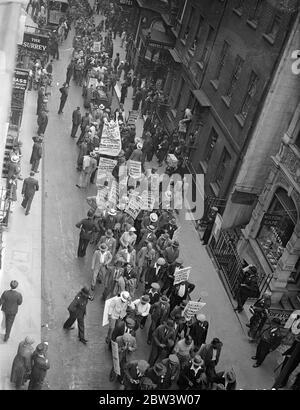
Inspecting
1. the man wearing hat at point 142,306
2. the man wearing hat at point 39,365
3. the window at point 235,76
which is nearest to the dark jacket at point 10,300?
the man wearing hat at point 39,365

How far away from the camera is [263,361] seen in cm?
1523

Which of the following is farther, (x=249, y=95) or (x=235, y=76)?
(x=235, y=76)

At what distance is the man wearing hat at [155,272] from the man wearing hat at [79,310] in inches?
104

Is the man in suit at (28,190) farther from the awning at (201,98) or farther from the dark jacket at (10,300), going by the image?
the awning at (201,98)

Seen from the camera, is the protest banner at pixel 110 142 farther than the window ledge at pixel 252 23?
Yes

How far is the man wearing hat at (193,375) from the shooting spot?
12.1 meters

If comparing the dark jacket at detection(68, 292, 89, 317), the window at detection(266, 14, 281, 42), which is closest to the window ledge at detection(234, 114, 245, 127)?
the window at detection(266, 14, 281, 42)

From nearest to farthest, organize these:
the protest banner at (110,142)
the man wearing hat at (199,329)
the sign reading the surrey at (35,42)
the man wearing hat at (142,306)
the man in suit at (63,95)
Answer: the man wearing hat at (142,306) → the man wearing hat at (199,329) → the sign reading the surrey at (35,42) → the protest banner at (110,142) → the man in suit at (63,95)

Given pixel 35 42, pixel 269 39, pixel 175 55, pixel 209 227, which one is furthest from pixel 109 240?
pixel 175 55

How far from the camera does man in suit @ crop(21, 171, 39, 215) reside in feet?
56.9

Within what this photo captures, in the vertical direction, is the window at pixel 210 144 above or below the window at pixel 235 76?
below

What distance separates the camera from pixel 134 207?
17.4 metres

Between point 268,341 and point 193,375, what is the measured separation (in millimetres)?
3031

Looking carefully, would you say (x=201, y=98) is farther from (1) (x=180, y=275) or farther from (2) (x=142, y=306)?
(2) (x=142, y=306)
